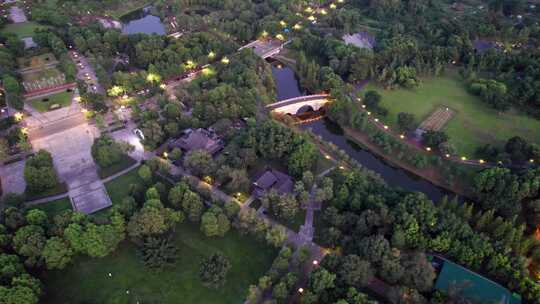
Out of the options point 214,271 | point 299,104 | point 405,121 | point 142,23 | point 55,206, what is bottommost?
point 55,206

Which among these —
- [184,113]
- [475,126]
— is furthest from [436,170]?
[184,113]

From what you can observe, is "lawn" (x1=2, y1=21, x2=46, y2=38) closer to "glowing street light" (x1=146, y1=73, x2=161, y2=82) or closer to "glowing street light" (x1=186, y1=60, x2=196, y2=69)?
"glowing street light" (x1=146, y1=73, x2=161, y2=82)

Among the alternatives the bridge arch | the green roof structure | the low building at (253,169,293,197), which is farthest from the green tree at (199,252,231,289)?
the bridge arch

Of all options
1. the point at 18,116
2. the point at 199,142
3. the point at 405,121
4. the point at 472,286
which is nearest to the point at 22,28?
the point at 18,116

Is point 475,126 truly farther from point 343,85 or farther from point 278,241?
point 278,241

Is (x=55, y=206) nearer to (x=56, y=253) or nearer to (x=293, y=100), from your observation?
(x=56, y=253)

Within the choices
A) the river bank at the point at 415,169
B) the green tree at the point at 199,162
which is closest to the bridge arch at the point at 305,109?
the river bank at the point at 415,169
